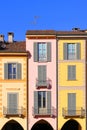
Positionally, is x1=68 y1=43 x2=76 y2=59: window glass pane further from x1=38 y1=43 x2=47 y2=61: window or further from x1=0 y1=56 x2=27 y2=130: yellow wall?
Answer: x1=0 y1=56 x2=27 y2=130: yellow wall

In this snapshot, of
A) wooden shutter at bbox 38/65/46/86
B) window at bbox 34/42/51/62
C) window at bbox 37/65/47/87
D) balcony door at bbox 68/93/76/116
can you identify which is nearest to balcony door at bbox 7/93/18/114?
window at bbox 37/65/47/87

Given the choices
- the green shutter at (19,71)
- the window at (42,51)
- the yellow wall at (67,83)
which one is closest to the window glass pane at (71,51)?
the yellow wall at (67,83)

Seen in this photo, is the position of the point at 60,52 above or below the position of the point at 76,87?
above

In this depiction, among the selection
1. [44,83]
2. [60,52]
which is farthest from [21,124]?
[60,52]

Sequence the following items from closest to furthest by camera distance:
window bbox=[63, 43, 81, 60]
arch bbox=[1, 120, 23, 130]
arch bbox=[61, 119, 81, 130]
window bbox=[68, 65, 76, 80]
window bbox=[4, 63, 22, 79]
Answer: window bbox=[4, 63, 22, 79]
window bbox=[68, 65, 76, 80]
window bbox=[63, 43, 81, 60]
arch bbox=[1, 120, 23, 130]
arch bbox=[61, 119, 81, 130]

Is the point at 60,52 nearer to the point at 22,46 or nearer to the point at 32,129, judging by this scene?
the point at 22,46

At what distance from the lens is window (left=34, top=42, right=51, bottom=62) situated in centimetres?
5434

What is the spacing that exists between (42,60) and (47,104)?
14.2ft

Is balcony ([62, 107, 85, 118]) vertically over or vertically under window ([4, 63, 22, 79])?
under

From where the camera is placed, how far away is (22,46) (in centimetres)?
5638

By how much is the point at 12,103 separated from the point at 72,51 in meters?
7.77

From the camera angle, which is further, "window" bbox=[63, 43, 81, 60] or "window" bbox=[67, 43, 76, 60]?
"window" bbox=[67, 43, 76, 60]

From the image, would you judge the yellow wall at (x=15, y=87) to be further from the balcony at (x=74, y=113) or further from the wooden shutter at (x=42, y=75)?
the balcony at (x=74, y=113)

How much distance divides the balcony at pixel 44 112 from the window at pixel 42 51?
482 centimetres
